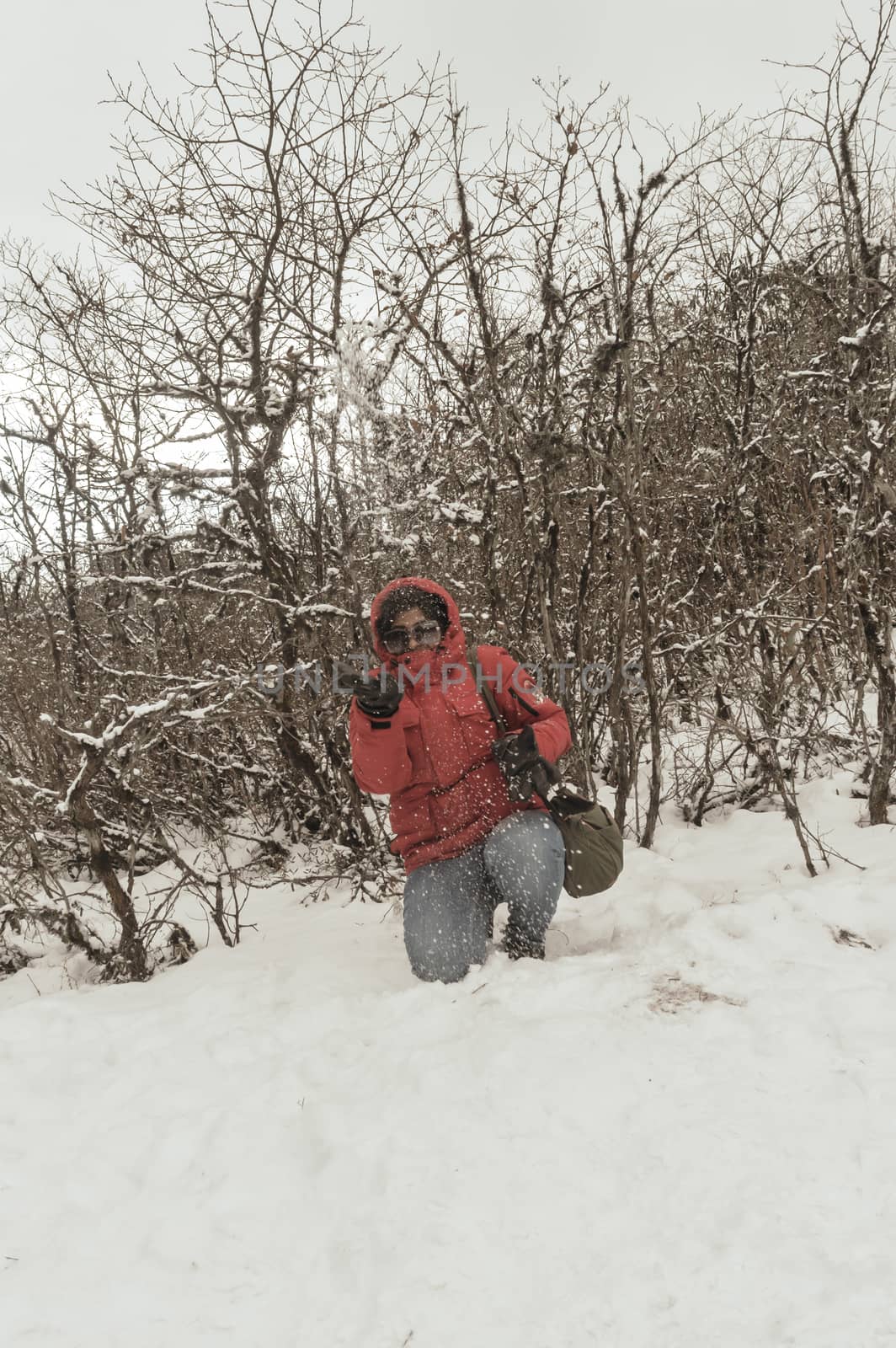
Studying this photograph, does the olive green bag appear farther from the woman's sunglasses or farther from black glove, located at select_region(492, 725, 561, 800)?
the woman's sunglasses

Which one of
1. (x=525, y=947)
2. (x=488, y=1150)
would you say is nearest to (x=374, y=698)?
(x=525, y=947)

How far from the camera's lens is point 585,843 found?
2.63m

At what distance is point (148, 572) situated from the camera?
16.2ft

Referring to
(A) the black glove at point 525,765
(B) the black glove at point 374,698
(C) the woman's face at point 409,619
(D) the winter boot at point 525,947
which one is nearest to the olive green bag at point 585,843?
(A) the black glove at point 525,765

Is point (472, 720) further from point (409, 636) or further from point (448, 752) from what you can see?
point (409, 636)

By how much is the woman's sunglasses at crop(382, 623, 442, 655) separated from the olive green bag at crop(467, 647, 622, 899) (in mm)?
590

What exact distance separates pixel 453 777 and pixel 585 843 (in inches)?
19.4

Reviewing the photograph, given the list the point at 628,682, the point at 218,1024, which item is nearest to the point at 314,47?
the point at 628,682

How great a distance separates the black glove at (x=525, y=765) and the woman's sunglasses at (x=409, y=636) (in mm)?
436

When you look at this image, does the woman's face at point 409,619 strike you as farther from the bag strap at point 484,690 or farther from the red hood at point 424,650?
the bag strap at point 484,690

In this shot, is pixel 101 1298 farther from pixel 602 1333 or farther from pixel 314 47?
pixel 314 47

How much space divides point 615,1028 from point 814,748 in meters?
2.58

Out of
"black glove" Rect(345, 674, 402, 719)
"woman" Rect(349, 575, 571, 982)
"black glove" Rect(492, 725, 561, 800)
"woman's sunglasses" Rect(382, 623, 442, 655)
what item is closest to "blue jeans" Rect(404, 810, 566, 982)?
"woman" Rect(349, 575, 571, 982)

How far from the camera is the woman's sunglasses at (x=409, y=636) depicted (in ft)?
9.00
